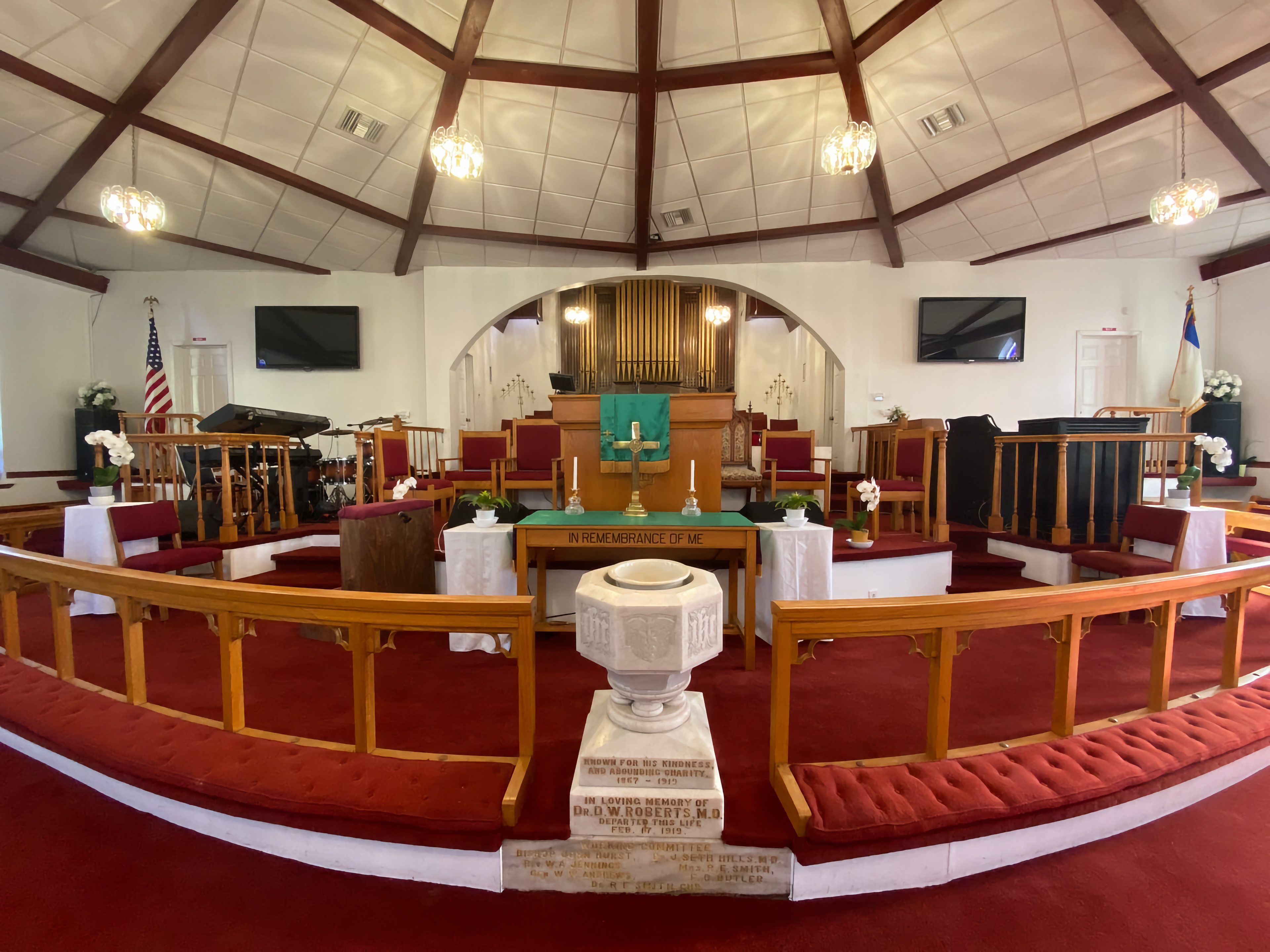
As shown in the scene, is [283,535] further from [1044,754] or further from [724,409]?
[1044,754]

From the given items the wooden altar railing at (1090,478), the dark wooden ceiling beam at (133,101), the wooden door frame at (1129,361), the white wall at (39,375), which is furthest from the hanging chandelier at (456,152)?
the wooden door frame at (1129,361)

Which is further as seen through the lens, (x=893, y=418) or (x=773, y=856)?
(x=893, y=418)

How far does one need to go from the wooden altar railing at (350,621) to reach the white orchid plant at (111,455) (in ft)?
8.28

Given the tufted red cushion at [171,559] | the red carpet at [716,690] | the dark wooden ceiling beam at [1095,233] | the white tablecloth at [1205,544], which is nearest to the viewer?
the red carpet at [716,690]

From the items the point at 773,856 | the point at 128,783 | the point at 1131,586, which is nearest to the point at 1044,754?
the point at 1131,586

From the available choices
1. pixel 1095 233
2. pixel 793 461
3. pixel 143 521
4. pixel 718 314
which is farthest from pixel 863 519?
pixel 1095 233

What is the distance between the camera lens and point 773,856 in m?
1.42

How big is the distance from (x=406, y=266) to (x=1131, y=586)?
9028 millimetres

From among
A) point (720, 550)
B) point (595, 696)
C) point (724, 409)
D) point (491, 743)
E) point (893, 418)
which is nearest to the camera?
point (595, 696)

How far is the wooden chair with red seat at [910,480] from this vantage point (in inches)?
176

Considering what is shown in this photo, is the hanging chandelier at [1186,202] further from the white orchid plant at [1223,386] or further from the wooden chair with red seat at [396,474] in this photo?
the wooden chair with red seat at [396,474]

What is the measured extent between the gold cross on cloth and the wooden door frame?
8770 millimetres

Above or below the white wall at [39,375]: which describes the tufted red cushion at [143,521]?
below

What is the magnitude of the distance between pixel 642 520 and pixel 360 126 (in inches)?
250
